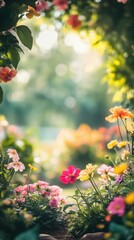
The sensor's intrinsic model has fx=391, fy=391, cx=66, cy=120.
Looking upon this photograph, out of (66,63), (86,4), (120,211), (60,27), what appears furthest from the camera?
(66,63)

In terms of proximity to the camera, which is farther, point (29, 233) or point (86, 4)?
point (86, 4)

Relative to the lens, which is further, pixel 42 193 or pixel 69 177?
pixel 42 193

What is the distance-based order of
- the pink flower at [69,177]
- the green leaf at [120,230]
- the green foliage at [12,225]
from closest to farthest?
the green leaf at [120,230] → the green foliage at [12,225] → the pink flower at [69,177]

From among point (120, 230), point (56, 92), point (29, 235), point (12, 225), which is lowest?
point (120, 230)

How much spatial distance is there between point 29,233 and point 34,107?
24.4 meters

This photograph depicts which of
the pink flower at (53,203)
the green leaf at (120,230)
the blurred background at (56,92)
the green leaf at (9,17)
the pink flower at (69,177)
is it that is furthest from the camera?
the blurred background at (56,92)

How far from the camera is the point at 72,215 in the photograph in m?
2.47

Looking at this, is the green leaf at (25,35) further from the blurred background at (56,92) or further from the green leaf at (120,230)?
the blurred background at (56,92)

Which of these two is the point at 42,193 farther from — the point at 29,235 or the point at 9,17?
the point at 9,17

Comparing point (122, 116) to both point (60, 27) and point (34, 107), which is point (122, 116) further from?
point (34, 107)

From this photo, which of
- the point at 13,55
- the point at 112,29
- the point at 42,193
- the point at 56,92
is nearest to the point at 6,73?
the point at 13,55

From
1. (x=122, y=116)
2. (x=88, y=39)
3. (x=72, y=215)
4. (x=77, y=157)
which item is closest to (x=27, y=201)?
(x=72, y=215)

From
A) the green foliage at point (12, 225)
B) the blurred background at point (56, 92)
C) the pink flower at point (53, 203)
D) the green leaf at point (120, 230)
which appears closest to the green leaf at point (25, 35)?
the green foliage at point (12, 225)

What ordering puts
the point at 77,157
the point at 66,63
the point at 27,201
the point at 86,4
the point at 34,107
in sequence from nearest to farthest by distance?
the point at 27,201, the point at 86,4, the point at 77,157, the point at 66,63, the point at 34,107
